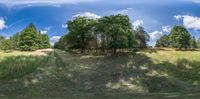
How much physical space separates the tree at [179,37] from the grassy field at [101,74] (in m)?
24.0

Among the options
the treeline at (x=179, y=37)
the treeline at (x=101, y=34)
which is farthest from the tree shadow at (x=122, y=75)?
the treeline at (x=179, y=37)

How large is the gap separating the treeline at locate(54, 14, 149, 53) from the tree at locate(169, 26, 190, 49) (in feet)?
76.6

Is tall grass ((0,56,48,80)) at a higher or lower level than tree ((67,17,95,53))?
lower

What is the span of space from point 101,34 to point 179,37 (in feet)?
118

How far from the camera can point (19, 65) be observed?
3642 inches

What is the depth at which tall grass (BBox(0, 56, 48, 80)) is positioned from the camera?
8518cm

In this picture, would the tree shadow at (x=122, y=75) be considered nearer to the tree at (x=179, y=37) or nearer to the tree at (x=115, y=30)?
the tree at (x=115, y=30)

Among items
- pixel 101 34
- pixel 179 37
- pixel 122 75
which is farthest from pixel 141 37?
pixel 122 75

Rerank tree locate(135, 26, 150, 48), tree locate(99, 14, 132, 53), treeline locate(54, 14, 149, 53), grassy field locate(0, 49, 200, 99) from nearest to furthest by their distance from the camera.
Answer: grassy field locate(0, 49, 200, 99) < tree locate(99, 14, 132, 53) < treeline locate(54, 14, 149, 53) < tree locate(135, 26, 150, 48)

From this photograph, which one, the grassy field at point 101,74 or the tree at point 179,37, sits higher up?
the tree at point 179,37

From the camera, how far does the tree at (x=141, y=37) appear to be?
12493cm

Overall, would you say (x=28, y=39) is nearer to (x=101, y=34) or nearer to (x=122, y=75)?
(x=101, y=34)

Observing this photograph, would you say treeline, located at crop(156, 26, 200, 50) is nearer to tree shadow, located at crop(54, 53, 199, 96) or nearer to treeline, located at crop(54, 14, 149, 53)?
treeline, located at crop(54, 14, 149, 53)

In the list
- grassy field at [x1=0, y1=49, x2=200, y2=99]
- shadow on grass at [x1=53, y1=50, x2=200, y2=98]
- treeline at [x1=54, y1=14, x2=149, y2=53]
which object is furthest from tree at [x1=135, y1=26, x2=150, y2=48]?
shadow on grass at [x1=53, y1=50, x2=200, y2=98]
